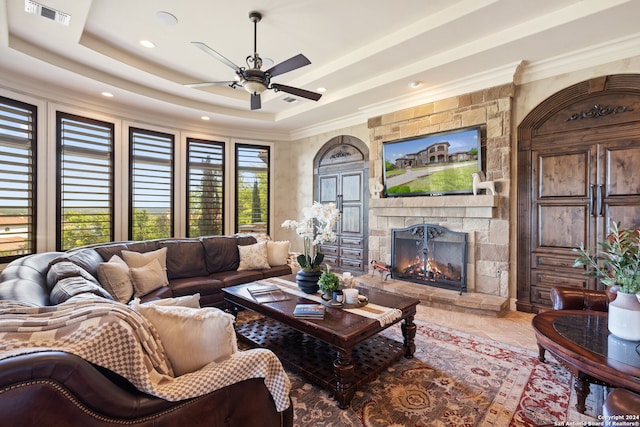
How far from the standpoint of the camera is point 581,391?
70.3 inches

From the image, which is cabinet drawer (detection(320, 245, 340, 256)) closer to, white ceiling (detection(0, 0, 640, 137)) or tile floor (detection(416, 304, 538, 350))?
tile floor (detection(416, 304, 538, 350))

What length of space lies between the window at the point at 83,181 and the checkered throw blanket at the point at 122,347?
3933mm

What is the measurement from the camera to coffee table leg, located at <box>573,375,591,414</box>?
177 cm

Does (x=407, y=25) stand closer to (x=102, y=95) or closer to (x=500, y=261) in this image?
(x=500, y=261)

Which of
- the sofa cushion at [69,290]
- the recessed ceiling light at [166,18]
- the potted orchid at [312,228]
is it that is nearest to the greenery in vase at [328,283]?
the potted orchid at [312,228]

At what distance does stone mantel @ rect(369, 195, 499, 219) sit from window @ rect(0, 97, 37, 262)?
479cm

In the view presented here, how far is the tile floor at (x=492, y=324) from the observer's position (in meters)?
2.91

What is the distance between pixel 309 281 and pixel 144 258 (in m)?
1.98

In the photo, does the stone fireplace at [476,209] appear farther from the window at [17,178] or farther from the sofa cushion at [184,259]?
the window at [17,178]

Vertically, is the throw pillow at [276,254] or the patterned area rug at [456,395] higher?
the throw pillow at [276,254]

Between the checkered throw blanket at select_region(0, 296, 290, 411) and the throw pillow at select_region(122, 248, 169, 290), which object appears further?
the throw pillow at select_region(122, 248, 169, 290)

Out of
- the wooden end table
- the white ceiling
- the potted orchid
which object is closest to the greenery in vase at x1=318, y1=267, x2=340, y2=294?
the potted orchid

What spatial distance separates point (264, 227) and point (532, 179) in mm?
4741

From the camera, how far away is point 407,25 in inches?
126
